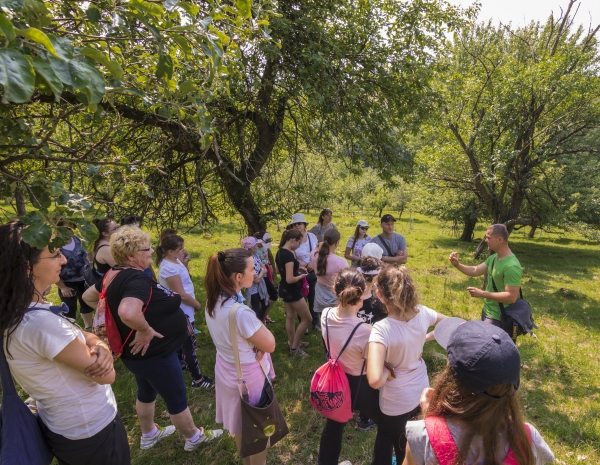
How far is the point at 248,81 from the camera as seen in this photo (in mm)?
5199

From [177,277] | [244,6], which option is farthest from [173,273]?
[244,6]

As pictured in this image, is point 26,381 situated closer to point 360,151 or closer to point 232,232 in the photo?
point 360,151

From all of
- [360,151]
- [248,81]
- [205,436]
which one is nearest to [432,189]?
[360,151]

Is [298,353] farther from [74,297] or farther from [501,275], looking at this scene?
[74,297]

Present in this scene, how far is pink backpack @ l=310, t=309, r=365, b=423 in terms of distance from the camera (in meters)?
2.54

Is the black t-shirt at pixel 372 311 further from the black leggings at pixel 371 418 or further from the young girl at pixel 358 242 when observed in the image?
the young girl at pixel 358 242

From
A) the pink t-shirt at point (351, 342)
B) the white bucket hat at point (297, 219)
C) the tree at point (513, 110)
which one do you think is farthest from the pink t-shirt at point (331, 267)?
the tree at point (513, 110)

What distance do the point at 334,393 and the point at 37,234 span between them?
2120 millimetres

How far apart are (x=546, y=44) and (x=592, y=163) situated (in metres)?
8.62

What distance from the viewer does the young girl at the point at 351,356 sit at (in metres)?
2.60

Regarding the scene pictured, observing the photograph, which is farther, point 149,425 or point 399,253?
point 399,253

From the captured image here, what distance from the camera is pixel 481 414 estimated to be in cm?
136

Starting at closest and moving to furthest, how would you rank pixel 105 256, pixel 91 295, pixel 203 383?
pixel 91 295 < pixel 105 256 < pixel 203 383

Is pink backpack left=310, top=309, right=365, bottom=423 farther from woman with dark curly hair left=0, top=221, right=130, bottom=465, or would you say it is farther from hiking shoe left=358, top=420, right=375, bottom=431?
woman with dark curly hair left=0, top=221, right=130, bottom=465
